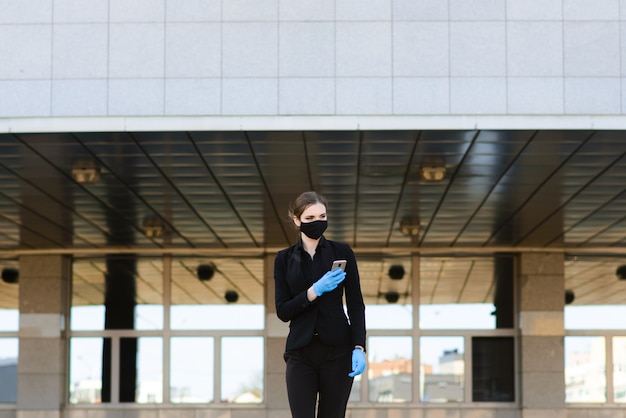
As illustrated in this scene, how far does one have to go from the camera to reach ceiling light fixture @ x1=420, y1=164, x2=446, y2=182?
1175cm

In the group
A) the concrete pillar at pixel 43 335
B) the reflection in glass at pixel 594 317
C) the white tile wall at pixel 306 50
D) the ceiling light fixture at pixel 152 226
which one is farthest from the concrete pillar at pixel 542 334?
the white tile wall at pixel 306 50

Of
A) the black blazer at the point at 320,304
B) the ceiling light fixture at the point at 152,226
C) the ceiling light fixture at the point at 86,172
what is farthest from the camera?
the ceiling light fixture at the point at 152,226

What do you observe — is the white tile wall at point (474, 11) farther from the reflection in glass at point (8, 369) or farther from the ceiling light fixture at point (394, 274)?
the reflection in glass at point (8, 369)

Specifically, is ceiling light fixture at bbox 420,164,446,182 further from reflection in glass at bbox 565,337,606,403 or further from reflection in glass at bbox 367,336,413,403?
reflection in glass at bbox 565,337,606,403

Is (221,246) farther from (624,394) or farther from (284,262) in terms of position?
(284,262)

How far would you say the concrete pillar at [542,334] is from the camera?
17.8 m

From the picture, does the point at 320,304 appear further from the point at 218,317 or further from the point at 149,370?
the point at 149,370

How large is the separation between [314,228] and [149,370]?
1381 cm

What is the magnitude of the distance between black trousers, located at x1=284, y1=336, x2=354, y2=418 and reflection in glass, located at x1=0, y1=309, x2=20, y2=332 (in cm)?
1418

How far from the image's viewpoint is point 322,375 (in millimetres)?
4969

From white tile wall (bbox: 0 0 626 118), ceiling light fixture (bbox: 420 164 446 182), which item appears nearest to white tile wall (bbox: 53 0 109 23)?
white tile wall (bbox: 0 0 626 118)

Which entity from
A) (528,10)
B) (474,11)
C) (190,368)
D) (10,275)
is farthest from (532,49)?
(10,275)

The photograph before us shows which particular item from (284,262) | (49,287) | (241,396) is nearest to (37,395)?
(49,287)

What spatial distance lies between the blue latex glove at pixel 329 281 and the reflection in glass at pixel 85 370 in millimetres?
13985
